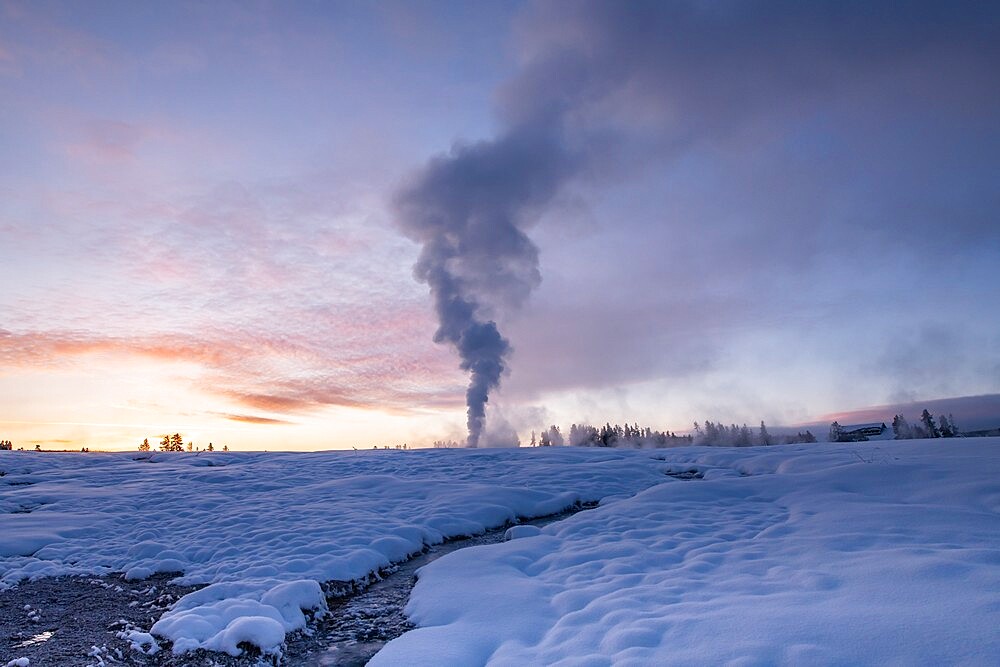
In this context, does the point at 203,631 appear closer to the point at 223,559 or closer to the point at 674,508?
the point at 223,559

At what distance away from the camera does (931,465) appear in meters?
14.1

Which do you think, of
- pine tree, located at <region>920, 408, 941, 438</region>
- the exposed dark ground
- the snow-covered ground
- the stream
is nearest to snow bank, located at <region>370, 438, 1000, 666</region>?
the snow-covered ground

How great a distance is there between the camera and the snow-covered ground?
5605mm

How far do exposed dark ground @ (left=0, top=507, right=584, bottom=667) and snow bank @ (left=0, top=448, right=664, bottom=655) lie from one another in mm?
285

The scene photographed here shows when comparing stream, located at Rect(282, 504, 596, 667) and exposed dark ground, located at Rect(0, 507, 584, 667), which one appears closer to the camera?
exposed dark ground, located at Rect(0, 507, 584, 667)

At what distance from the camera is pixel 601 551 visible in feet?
34.1

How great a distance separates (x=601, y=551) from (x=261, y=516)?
9.98 meters

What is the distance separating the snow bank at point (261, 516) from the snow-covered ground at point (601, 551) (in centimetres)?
7

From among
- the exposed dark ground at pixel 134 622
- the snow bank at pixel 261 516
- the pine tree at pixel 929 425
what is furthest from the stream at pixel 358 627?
the pine tree at pixel 929 425

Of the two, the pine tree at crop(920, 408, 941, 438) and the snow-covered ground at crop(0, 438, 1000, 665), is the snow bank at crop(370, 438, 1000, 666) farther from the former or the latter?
the pine tree at crop(920, 408, 941, 438)

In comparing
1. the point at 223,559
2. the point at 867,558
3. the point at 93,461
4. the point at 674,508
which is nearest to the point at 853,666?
the point at 867,558

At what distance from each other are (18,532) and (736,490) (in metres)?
19.0

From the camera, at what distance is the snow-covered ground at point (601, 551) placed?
221 inches

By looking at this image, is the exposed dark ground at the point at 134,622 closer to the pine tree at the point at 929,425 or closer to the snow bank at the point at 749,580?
the snow bank at the point at 749,580
